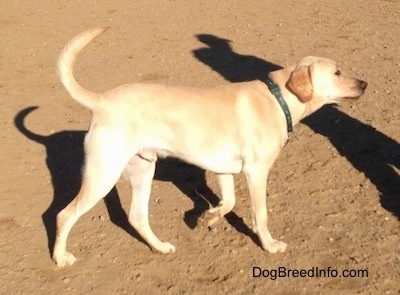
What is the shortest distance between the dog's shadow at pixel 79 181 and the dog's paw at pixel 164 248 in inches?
9.4

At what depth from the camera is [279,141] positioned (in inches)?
170

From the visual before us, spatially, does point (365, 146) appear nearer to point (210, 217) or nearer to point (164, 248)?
point (210, 217)

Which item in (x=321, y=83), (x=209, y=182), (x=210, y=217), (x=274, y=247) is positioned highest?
(x=321, y=83)

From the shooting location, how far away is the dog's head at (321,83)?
431 cm

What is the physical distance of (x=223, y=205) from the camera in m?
4.82

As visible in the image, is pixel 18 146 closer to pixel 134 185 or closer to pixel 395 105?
pixel 134 185

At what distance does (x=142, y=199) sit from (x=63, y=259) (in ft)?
2.46

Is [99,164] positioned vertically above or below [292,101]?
below

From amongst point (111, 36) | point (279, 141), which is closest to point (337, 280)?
point (279, 141)

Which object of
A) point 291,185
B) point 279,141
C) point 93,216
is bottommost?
point 93,216

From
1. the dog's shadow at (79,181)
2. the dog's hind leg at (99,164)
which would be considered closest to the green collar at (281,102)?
the dog's shadow at (79,181)

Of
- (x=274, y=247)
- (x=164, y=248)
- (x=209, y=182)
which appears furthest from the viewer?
(x=209, y=182)

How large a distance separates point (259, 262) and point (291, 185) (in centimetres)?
123

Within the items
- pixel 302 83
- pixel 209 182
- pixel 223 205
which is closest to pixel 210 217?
pixel 223 205
